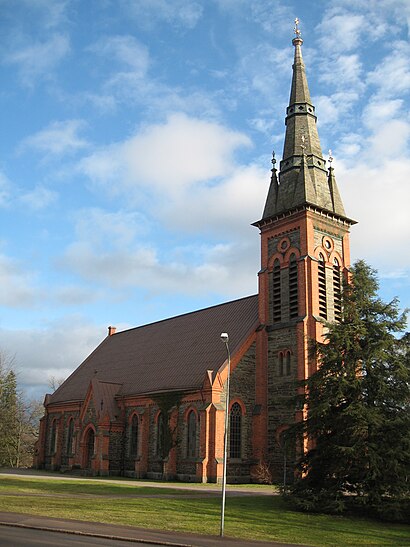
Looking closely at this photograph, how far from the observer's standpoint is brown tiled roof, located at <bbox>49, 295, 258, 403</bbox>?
46406mm

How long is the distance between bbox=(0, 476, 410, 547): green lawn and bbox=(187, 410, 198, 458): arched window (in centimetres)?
1227

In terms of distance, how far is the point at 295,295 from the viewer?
44031mm

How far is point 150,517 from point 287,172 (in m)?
33.5

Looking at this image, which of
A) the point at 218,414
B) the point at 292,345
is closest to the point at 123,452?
the point at 218,414

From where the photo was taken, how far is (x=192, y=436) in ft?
143

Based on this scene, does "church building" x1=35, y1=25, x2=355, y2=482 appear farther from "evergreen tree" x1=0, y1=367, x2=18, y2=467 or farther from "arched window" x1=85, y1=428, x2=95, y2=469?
"evergreen tree" x1=0, y1=367, x2=18, y2=467

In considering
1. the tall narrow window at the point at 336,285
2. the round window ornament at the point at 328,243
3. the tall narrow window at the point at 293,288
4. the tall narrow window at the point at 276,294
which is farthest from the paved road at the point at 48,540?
the round window ornament at the point at 328,243

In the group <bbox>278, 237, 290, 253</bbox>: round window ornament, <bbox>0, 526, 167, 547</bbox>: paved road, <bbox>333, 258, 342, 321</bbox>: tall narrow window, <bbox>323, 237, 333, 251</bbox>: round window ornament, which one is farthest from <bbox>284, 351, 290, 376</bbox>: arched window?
<bbox>0, 526, 167, 547</bbox>: paved road

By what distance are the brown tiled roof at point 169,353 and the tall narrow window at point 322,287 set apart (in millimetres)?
5582

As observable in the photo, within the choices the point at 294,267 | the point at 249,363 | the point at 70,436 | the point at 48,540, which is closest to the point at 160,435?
the point at 249,363

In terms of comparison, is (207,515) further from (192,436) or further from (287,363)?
(287,363)

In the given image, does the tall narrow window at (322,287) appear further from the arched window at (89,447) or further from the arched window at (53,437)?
the arched window at (53,437)

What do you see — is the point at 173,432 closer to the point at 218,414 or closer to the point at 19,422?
the point at 218,414

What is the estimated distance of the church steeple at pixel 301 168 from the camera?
46.3m
